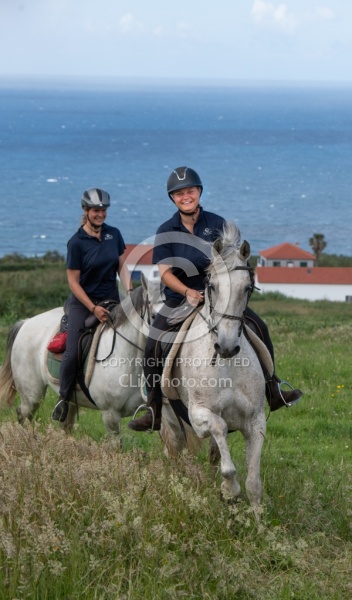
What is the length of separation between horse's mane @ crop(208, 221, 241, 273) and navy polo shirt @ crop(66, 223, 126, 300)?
9.62 feet

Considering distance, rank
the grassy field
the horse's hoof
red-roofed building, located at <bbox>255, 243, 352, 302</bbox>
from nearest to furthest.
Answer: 1. the grassy field
2. the horse's hoof
3. red-roofed building, located at <bbox>255, 243, 352, 302</bbox>

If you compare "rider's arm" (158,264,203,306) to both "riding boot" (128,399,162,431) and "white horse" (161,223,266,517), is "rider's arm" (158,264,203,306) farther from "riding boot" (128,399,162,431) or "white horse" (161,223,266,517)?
"riding boot" (128,399,162,431)

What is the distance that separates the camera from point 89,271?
10.6 metres

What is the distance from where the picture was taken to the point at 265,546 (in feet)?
22.7

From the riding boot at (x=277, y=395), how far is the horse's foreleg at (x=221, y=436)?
1139 millimetres

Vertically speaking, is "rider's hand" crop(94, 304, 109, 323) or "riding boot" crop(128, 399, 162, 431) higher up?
"rider's hand" crop(94, 304, 109, 323)

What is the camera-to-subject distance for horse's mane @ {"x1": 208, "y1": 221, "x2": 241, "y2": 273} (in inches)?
299

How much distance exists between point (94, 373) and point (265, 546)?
4130 mm

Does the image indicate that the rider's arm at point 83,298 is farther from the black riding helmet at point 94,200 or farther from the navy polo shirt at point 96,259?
the black riding helmet at point 94,200

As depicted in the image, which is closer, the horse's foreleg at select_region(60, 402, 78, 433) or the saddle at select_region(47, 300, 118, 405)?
the saddle at select_region(47, 300, 118, 405)

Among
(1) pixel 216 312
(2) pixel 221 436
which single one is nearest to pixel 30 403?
(2) pixel 221 436

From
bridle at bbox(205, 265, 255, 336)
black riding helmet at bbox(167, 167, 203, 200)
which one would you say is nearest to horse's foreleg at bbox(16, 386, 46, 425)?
black riding helmet at bbox(167, 167, 203, 200)

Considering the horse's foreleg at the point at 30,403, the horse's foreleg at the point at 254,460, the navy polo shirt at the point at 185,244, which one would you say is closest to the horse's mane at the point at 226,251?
the navy polo shirt at the point at 185,244

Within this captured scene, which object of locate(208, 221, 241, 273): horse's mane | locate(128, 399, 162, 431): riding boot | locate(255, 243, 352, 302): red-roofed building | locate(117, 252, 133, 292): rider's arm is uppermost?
locate(208, 221, 241, 273): horse's mane
